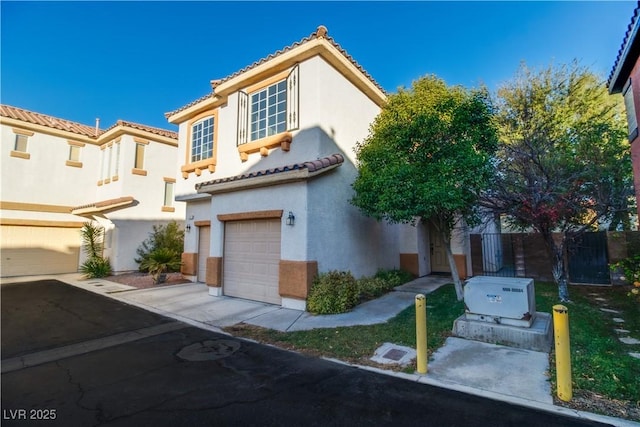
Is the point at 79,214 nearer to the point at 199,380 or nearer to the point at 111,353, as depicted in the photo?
the point at 111,353

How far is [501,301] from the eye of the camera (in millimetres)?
5855

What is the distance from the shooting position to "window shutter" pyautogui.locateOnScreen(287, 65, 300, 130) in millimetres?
10297

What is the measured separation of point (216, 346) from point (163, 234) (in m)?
12.9

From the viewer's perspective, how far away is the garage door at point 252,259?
9.55 m

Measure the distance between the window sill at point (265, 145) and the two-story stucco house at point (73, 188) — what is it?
367 inches

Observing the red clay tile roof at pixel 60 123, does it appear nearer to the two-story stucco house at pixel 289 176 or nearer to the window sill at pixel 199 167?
the window sill at pixel 199 167

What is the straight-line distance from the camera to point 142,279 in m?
14.6

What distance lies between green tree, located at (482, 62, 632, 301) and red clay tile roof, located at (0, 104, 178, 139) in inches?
743

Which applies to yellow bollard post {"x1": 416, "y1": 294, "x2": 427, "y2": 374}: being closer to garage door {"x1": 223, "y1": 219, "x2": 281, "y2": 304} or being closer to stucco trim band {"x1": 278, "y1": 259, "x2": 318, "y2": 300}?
stucco trim band {"x1": 278, "y1": 259, "x2": 318, "y2": 300}

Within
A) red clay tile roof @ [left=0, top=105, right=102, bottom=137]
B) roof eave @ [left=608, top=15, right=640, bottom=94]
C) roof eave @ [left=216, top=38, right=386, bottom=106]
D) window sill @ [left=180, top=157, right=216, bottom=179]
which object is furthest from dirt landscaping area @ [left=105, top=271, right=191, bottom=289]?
roof eave @ [left=608, top=15, right=640, bottom=94]

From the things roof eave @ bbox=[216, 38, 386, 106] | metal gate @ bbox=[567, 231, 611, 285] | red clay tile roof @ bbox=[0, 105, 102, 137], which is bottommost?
metal gate @ bbox=[567, 231, 611, 285]

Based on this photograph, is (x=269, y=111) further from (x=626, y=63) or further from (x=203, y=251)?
(x=626, y=63)

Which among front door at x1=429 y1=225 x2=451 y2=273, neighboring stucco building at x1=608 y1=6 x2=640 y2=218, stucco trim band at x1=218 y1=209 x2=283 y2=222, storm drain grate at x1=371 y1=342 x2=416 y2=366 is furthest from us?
front door at x1=429 y1=225 x2=451 y2=273

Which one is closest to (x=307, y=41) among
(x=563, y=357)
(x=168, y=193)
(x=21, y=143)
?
(x=563, y=357)
